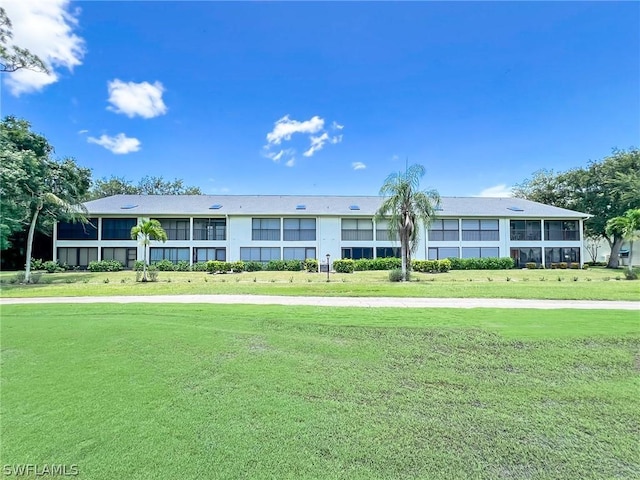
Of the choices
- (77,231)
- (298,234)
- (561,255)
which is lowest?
(561,255)

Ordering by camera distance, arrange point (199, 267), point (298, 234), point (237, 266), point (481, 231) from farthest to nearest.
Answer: point (481, 231) < point (298, 234) < point (199, 267) < point (237, 266)

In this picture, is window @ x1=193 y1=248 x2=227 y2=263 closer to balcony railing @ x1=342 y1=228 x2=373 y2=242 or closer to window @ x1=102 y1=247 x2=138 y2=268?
window @ x1=102 y1=247 x2=138 y2=268

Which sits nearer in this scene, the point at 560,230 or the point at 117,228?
the point at 117,228

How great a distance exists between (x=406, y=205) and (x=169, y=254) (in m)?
22.2

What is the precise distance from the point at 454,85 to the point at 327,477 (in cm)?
2167

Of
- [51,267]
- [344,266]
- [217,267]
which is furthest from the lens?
[51,267]

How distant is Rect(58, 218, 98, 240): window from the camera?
101 ft

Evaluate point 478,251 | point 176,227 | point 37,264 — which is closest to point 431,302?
point 478,251

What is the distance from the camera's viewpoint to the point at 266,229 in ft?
105

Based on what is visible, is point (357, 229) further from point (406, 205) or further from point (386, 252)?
point (406, 205)

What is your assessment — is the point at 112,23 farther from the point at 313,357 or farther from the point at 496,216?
the point at 496,216

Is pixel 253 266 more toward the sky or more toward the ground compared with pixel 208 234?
more toward the ground

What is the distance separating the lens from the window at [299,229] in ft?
105

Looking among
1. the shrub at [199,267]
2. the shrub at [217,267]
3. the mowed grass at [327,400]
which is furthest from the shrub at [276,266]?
the mowed grass at [327,400]
